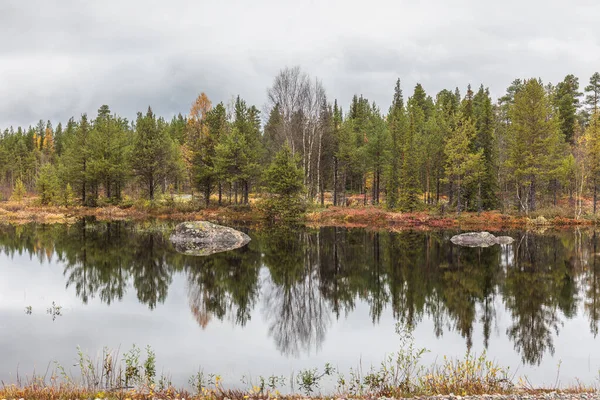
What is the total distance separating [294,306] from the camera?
53.8ft

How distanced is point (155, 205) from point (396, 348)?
163 ft

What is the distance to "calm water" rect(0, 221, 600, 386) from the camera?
11.3m

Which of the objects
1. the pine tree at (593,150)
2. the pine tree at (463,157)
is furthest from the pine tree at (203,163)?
the pine tree at (593,150)

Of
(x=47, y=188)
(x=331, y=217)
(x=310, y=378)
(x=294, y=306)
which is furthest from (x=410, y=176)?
(x=47, y=188)

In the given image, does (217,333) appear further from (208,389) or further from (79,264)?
(79,264)

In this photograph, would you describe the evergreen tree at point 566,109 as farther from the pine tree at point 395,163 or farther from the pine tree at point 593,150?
the pine tree at point 395,163

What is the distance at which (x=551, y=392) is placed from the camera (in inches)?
317

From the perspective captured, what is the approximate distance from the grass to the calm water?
1.94ft

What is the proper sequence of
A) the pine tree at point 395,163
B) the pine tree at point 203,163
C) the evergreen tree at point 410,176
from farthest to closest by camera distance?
1. the pine tree at point 395,163
2. the pine tree at point 203,163
3. the evergreen tree at point 410,176

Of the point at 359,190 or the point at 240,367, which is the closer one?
the point at 240,367

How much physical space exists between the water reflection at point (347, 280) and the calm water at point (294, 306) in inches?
3.1

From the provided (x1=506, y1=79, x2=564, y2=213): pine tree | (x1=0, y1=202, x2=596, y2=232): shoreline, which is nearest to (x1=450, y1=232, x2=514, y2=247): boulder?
(x1=0, y1=202, x2=596, y2=232): shoreline

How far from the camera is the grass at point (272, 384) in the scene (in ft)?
26.5

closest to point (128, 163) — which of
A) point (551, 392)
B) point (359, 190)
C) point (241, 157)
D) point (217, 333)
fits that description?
point (241, 157)
